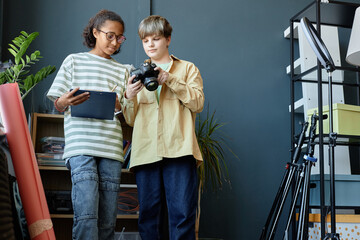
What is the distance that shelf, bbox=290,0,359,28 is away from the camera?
2.90m

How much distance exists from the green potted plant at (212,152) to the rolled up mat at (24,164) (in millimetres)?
1902

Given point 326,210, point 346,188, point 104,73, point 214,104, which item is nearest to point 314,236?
point 326,210

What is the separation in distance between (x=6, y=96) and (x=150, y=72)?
106cm

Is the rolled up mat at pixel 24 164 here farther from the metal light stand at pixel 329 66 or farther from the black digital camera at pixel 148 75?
the metal light stand at pixel 329 66

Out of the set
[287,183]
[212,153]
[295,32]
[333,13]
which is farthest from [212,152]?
[333,13]

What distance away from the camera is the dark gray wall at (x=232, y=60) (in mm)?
2867

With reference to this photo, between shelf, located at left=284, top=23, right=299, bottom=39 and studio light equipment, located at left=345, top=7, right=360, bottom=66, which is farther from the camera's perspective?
shelf, located at left=284, top=23, right=299, bottom=39

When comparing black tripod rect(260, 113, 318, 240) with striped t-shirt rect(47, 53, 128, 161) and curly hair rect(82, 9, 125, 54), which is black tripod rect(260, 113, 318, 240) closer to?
striped t-shirt rect(47, 53, 128, 161)

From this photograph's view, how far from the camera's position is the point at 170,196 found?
186cm

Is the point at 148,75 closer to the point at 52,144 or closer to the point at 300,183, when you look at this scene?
the point at 52,144

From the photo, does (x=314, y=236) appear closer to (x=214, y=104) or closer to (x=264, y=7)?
(x=214, y=104)

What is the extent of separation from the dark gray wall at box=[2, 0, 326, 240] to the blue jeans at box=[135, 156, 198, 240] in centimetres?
109

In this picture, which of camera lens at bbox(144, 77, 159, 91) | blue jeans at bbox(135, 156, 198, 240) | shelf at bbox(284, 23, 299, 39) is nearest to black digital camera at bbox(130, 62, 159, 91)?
camera lens at bbox(144, 77, 159, 91)

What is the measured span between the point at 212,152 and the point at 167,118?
0.81 meters
